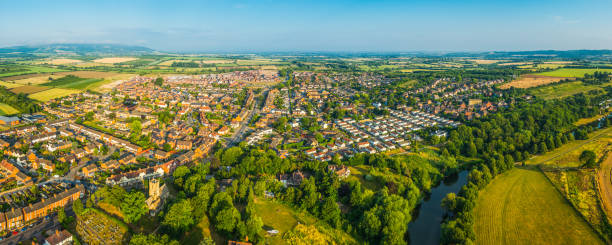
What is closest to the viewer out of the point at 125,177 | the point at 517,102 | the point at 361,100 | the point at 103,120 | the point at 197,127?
the point at 125,177

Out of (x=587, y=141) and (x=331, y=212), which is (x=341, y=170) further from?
(x=587, y=141)

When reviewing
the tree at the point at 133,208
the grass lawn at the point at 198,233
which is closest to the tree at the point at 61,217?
the tree at the point at 133,208

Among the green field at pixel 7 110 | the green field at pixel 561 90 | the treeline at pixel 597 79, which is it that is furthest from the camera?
the treeline at pixel 597 79

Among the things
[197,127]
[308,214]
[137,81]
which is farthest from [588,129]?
[137,81]

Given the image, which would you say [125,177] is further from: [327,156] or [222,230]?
[327,156]

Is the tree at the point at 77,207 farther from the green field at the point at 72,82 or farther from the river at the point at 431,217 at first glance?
the green field at the point at 72,82

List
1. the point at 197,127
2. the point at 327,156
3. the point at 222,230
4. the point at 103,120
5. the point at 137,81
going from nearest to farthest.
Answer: the point at 222,230
the point at 327,156
the point at 197,127
the point at 103,120
the point at 137,81

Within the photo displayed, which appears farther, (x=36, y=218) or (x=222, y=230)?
(x=36, y=218)
